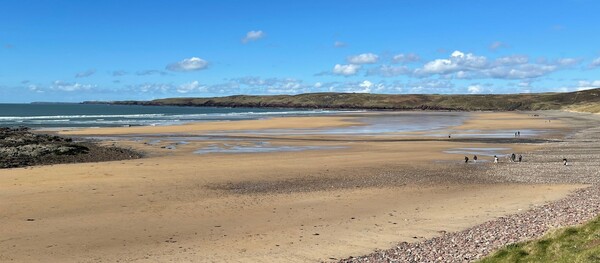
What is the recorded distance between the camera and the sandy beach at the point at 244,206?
46.8 feet

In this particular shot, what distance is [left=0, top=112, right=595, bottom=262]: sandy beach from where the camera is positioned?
46.8 feet

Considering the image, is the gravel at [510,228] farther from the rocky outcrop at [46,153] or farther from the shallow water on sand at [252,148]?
the rocky outcrop at [46,153]

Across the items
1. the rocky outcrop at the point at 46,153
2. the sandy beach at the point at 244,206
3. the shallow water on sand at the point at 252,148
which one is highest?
the rocky outcrop at the point at 46,153

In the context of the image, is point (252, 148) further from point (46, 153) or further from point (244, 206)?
point (244, 206)

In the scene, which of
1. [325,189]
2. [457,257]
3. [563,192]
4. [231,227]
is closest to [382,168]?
[325,189]

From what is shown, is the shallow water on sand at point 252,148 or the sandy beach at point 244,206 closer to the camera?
the sandy beach at point 244,206

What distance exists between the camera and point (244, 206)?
19.7 metres

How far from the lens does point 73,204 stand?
19.8 meters

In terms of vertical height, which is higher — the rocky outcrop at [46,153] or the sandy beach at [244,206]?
the rocky outcrop at [46,153]

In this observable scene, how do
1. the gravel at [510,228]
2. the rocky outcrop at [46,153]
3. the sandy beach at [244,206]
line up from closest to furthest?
the gravel at [510,228] < the sandy beach at [244,206] < the rocky outcrop at [46,153]

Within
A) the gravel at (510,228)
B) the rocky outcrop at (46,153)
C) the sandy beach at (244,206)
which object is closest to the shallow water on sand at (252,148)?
the sandy beach at (244,206)

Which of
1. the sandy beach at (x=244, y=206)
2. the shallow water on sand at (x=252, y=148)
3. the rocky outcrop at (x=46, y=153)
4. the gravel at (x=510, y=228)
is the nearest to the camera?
the gravel at (x=510, y=228)

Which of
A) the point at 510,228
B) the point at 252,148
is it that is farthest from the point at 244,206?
the point at 252,148

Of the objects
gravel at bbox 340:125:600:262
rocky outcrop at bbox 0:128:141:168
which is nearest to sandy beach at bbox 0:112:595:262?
gravel at bbox 340:125:600:262
